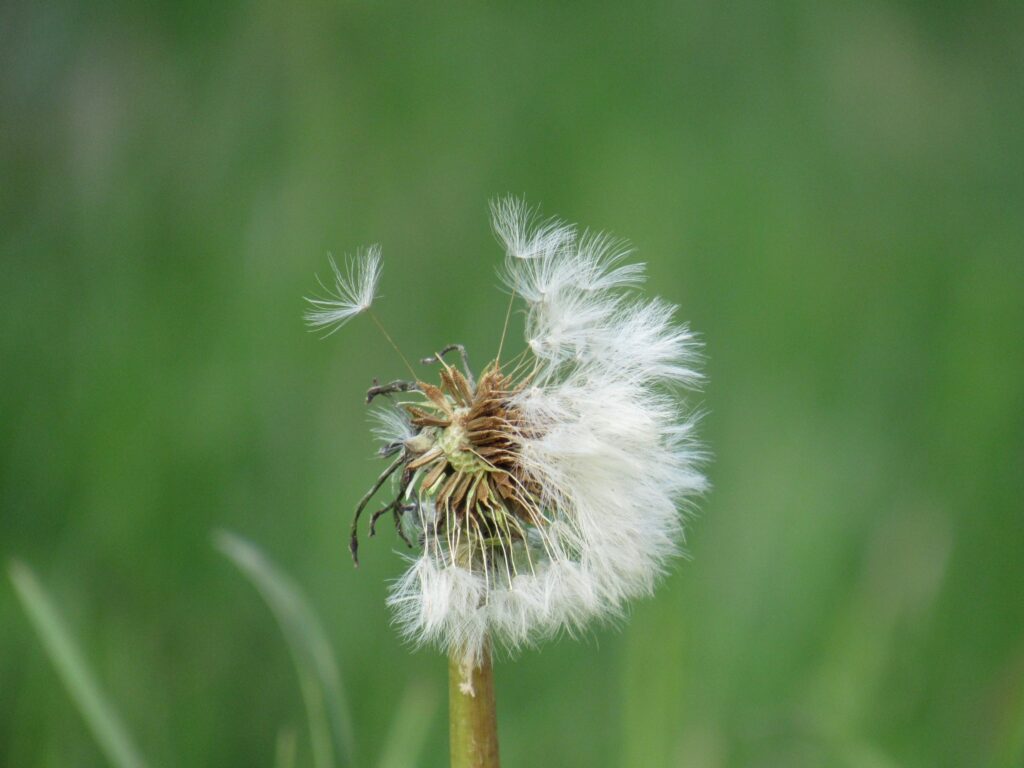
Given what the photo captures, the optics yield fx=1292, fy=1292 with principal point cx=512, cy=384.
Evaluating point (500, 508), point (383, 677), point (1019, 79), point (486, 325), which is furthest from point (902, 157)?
point (500, 508)

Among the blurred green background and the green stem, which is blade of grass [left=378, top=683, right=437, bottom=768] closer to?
the blurred green background

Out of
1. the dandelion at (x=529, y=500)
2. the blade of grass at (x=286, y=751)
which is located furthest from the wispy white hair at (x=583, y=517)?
the blade of grass at (x=286, y=751)

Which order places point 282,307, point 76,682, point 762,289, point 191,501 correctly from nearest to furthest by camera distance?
point 76,682 → point 191,501 → point 282,307 → point 762,289

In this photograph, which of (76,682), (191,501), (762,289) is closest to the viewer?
(76,682)

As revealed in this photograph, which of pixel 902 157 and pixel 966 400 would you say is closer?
pixel 966 400

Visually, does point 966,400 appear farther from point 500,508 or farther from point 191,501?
point 500,508

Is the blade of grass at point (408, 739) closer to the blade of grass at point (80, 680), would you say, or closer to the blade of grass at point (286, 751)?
the blade of grass at point (286, 751)

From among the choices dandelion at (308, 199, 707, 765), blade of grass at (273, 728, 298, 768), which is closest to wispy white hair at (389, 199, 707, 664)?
dandelion at (308, 199, 707, 765)
